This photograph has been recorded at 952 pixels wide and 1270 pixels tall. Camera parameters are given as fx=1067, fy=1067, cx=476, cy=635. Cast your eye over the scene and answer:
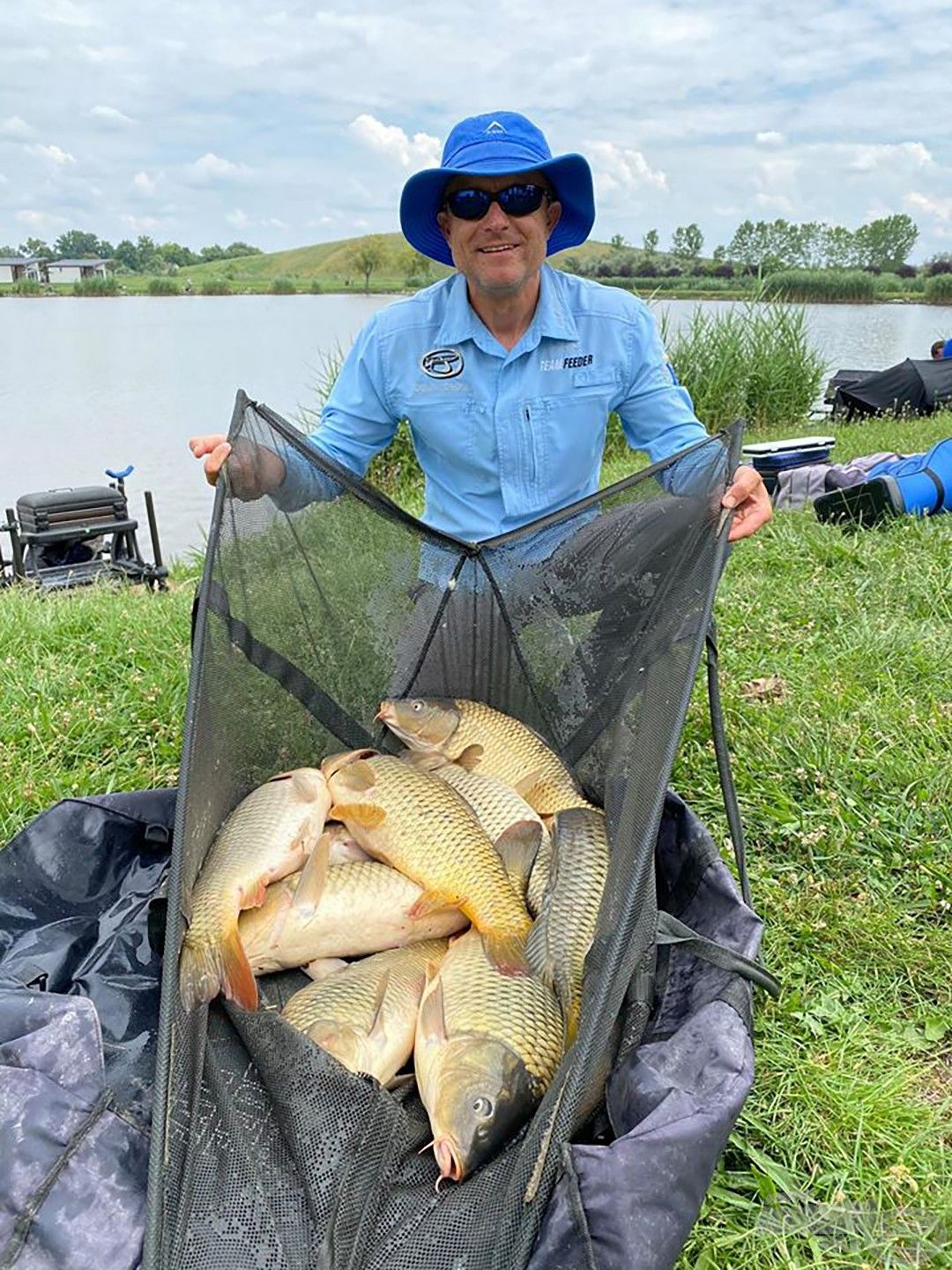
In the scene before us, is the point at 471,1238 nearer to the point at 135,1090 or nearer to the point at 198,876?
the point at 135,1090

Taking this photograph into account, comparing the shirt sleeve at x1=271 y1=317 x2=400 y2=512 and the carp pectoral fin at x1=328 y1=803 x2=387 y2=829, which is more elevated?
the shirt sleeve at x1=271 y1=317 x2=400 y2=512

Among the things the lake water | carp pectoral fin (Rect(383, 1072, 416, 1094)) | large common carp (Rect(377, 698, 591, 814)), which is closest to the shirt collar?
large common carp (Rect(377, 698, 591, 814))

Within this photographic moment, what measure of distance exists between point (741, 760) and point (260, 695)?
41.9 inches

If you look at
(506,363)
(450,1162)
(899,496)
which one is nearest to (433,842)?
(450,1162)

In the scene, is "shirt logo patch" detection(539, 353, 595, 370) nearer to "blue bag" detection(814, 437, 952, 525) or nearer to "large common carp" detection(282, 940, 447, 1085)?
"large common carp" detection(282, 940, 447, 1085)

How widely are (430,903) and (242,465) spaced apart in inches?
29.2

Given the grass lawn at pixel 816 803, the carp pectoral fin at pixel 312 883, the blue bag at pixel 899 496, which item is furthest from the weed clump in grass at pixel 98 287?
the carp pectoral fin at pixel 312 883

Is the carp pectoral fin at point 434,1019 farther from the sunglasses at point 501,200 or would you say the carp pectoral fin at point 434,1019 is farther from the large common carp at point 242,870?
the sunglasses at point 501,200

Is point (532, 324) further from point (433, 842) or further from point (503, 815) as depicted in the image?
point (433, 842)

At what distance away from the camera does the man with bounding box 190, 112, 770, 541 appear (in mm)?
2062

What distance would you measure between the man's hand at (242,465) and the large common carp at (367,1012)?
76cm

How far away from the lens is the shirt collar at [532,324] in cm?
218

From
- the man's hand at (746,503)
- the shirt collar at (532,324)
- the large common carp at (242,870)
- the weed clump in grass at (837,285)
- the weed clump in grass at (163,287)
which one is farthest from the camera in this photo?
the weed clump in grass at (163,287)

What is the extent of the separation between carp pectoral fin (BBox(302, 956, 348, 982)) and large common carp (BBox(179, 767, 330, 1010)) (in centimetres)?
12
